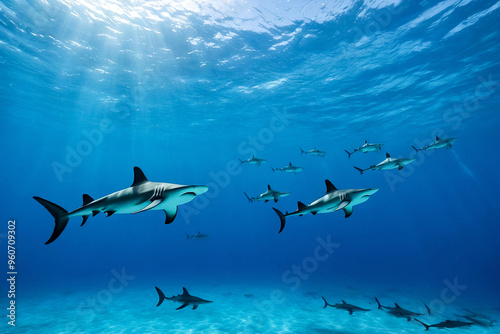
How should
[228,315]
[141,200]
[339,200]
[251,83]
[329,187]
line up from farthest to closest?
1. [251,83]
2. [228,315]
3. [329,187]
4. [339,200]
5. [141,200]

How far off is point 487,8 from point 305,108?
53.4 feet

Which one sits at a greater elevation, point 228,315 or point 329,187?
point 329,187

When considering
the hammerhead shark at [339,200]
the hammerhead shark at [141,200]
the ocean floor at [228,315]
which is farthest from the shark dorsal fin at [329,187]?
the ocean floor at [228,315]

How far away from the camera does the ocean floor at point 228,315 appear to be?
477 inches

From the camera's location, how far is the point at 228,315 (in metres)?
14.2

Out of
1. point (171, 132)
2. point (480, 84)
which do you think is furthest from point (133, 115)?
point (480, 84)

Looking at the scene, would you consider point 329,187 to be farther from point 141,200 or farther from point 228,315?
point 228,315

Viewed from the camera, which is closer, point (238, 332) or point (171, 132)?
point (238, 332)

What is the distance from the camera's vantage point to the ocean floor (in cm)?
1212

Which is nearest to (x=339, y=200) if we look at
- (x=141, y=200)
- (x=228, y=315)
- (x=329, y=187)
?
(x=329, y=187)

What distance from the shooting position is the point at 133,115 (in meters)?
32.2

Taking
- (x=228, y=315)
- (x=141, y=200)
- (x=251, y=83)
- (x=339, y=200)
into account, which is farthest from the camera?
(x=251, y=83)

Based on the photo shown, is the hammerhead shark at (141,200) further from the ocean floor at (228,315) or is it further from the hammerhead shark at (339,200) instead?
the ocean floor at (228,315)

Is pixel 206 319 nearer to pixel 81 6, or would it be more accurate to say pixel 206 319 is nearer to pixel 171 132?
pixel 81 6
